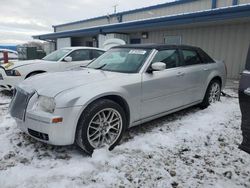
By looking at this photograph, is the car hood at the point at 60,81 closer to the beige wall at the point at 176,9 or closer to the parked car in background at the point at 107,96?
the parked car in background at the point at 107,96

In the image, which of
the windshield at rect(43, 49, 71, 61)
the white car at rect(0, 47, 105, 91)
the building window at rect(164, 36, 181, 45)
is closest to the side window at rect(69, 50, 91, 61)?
the white car at rect(0, 47, 105, 91)

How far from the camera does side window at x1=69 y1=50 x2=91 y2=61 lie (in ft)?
23.9

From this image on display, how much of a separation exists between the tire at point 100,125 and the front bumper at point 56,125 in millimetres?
113

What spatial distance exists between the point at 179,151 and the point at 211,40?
8372 mm

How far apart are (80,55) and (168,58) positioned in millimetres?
3975

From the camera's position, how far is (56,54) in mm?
7402

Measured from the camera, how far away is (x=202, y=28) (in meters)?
10.6

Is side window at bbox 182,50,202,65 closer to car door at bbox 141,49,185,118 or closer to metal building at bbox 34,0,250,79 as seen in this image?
car door at bbox 141,49,185,118

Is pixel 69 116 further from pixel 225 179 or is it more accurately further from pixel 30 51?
pixel 30 51

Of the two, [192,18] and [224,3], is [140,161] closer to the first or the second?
[192,18]

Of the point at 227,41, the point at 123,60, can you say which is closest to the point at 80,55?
the point at 123,60

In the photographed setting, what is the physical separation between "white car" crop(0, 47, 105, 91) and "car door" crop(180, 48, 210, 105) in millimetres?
3392

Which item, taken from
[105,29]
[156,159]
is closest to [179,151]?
[156,159]

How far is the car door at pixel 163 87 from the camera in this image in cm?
365
